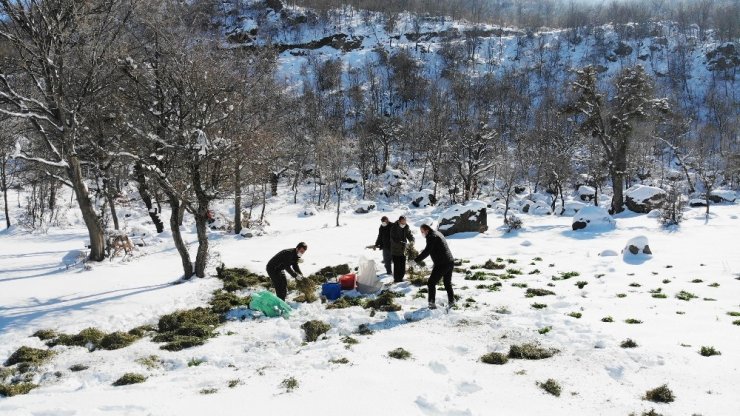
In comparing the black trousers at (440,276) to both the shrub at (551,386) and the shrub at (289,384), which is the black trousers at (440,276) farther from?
the shrub at (289,384)

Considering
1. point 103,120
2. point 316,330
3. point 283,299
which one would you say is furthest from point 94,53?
point 316,330

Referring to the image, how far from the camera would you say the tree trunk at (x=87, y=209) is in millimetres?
13234

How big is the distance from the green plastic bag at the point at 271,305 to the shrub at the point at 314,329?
1.03 meters

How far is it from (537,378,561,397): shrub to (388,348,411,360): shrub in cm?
185

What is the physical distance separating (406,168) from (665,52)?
6718 cm

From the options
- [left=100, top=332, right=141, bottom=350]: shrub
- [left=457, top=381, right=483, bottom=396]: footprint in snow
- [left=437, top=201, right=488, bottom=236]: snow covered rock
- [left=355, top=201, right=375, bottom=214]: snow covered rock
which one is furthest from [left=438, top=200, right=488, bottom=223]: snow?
[left=355, top=201, right=375, bottom=214]: snow covered rock

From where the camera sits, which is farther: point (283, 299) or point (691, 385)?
point (283, 299)

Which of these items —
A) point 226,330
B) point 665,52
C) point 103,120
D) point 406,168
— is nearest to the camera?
point 226,330

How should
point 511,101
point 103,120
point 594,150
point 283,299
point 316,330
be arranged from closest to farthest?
point 316,330 < point 283,299 < point 103,120 < point 594,150 < point 511,101

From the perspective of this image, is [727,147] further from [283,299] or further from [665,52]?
[283,299]

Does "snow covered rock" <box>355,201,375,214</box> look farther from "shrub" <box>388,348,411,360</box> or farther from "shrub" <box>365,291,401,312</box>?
"shrub" <box>388,348,411,360</box>

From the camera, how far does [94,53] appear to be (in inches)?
474

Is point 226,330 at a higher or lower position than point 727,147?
lower

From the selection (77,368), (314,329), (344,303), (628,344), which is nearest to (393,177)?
(344,303)
